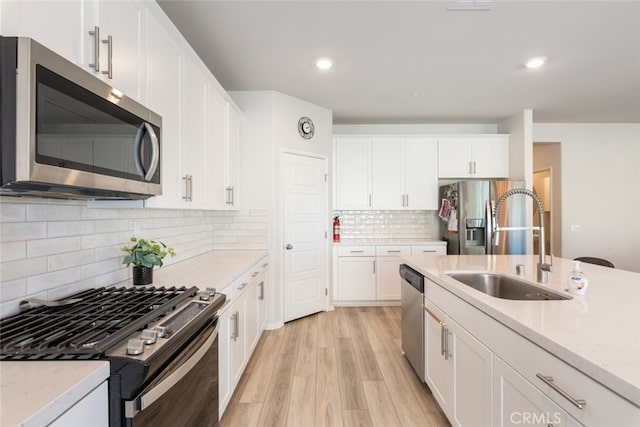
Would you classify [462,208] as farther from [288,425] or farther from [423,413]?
[288,425]

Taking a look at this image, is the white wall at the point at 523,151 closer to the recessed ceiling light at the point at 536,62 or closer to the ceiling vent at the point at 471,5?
the recessed ceiling light at the point at 536,62

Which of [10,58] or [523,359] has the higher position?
[10,58]

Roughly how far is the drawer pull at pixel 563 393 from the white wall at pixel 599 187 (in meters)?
4.89

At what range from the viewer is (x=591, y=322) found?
1.06m

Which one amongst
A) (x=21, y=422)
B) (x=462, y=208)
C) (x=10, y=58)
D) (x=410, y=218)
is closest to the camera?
(x=21, y=422)

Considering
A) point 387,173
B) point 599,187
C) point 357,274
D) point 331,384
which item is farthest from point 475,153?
point 331,384

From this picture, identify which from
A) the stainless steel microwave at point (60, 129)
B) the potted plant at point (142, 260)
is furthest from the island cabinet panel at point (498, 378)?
the potted plant at point (142, 260)

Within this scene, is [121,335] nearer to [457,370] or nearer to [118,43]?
[118,43]

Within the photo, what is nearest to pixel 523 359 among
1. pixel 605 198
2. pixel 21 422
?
pixel 21 422

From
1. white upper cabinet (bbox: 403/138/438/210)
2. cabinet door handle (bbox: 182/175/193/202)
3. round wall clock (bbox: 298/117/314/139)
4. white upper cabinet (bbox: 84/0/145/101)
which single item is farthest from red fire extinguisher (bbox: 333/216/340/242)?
white upper cabinet (bbox: 84/0/145/101)

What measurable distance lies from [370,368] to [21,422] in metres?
2.35

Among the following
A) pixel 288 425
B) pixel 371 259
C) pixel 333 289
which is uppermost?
pixel 371 259

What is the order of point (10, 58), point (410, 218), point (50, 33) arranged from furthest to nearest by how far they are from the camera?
point (410, 218), point (50, 33), point (10, 58)

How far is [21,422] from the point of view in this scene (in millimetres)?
581
